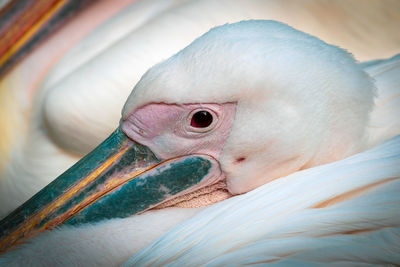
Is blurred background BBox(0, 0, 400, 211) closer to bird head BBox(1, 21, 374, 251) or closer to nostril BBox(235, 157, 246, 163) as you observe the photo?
bird head BBox(1, 21, 374, 251)

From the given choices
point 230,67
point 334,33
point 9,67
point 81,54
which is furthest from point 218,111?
point 9,67

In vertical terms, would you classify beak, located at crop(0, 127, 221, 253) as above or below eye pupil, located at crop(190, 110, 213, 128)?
below

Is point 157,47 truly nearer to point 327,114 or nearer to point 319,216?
point 327,114

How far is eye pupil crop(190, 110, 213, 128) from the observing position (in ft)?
4.10

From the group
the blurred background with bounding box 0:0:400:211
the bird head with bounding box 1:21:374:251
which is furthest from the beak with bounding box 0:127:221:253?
the blurred background with bounding box 0:0:400:211

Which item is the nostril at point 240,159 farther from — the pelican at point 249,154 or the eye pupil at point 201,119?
the eye pupil at point 201,119

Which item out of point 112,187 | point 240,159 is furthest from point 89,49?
point 240,159

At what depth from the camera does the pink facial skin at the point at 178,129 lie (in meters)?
1.25

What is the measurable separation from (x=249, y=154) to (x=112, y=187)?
13.4 inches

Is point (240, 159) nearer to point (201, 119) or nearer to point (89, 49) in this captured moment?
point (201, 119)

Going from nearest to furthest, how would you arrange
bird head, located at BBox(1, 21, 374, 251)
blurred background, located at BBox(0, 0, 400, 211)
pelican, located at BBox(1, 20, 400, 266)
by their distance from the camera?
pelican, located at BBox(1, 20, 400, 266) < bird head, located at BBox(1, 21, 374, 251) < blurred background, located at BBox(0, 0, 400, 211)

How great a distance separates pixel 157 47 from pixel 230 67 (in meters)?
0.63

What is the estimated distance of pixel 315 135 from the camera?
124cm

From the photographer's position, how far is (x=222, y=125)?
126 centimetres
